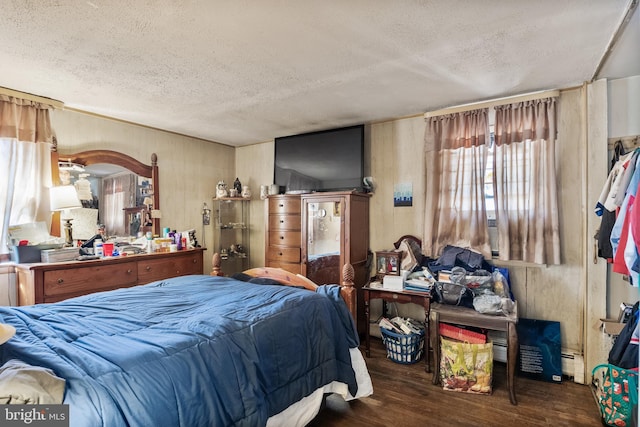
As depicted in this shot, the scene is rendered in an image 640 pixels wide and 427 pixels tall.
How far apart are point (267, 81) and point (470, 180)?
199 cm

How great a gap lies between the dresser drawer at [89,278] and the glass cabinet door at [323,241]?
1.76m

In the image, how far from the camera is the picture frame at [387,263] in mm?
3178

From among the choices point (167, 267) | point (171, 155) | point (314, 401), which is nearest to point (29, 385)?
point (314, 401)

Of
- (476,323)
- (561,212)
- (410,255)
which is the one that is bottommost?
(476,323)

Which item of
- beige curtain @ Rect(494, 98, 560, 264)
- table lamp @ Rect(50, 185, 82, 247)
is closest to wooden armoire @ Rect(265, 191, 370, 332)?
beige curtain @ Rect(494, 98, 560, 264)

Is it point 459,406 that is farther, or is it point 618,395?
point 459,406

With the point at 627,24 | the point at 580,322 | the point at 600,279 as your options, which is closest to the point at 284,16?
the point at 627,24

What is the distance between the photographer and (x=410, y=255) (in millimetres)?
3193

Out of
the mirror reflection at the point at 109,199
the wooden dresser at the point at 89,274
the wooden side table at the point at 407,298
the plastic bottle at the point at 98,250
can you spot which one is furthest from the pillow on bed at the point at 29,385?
the mirror reflection at the point at 109,199

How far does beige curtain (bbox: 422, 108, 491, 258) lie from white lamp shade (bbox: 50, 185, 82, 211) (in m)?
3.27

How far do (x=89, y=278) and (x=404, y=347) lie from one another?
2792 millimetres

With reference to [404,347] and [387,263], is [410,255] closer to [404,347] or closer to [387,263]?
[387,263]

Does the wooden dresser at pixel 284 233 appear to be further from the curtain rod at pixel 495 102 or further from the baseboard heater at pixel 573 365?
the baseboard heater at pixel 573 365

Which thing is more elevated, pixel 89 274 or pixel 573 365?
pixel 89 274
